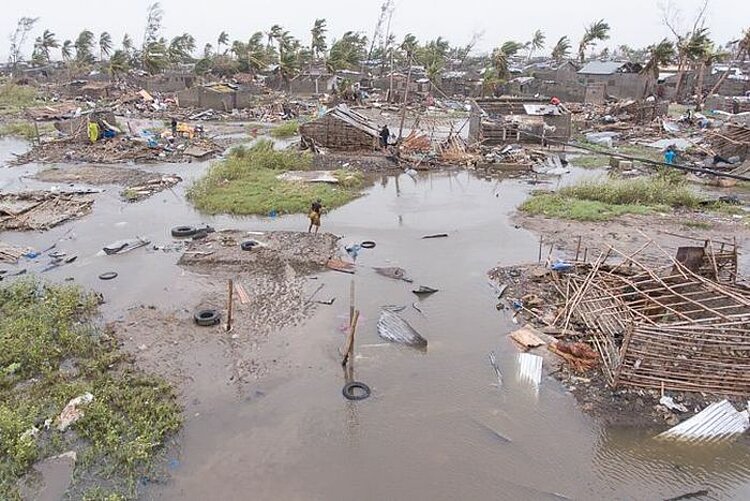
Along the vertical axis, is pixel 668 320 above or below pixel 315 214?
below

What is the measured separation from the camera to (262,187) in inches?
661

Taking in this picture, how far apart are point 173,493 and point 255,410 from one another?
1500 millimetres

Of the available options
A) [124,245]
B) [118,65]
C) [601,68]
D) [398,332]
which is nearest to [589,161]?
[398,332]

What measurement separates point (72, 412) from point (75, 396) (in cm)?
38

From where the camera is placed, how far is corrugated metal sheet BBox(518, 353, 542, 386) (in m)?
7.53

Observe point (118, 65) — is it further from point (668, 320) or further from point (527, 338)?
point (668, 320)

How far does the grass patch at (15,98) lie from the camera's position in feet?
119

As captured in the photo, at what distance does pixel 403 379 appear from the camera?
758cm

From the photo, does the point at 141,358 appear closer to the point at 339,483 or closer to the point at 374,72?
the point at 339,483

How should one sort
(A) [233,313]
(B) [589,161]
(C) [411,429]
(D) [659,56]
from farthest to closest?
1. (D) [659,56]
2. (B) [589,161]
3. (A) [233,313]
4. (C) [411,429]

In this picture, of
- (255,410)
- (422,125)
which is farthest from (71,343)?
(422,125)

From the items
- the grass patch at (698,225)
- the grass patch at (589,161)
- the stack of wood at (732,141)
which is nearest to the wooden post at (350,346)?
the grass patch at (698,225)

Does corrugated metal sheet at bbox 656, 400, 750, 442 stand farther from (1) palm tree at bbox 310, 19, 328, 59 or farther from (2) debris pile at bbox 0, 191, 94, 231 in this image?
(1) palm tree at bbox 310, 19, 328, 59

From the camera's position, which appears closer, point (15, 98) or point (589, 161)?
point (589, 161)
